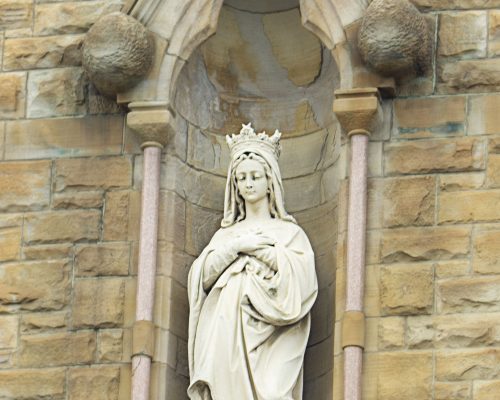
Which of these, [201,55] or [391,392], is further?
[201,55]

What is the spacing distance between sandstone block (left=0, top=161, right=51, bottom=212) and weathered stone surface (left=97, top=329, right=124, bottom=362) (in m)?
0.94

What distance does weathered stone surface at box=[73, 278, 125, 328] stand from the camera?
16547mm

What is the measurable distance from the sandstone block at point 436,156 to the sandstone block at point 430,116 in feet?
0.21

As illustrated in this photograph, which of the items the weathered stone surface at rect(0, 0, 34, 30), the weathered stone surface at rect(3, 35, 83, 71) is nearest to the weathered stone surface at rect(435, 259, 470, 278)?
the weathered stone surface at rect(3, 35, 83, 71)

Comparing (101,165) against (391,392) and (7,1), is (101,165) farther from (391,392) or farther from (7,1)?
(391,392)

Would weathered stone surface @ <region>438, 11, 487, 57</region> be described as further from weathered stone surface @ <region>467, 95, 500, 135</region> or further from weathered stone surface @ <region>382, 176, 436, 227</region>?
weathered stone surface @ <region>382, 176, 436, 227</region>

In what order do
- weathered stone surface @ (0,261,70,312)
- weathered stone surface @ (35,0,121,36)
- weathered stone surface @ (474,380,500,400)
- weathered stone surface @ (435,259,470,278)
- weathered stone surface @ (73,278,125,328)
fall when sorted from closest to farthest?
1. weathered stone surface @ (474,380,500,400)
2. weathered stone surface @ (435,259,470,278)
3. weathered stone surface @ (73,278,125,328)
4. weathered stone surface @ (0,261,70,312)
5. weathered stone surface @ (35,0,121,36)

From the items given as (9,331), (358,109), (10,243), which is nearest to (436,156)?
(358,109)

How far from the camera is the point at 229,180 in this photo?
54.7 feet

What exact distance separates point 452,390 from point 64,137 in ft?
9.34

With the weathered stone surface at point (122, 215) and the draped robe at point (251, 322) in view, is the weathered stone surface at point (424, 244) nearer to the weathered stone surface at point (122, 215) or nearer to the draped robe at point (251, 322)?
the draped robe at point (251, 322)

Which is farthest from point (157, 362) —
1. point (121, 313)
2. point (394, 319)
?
point (394, 319)

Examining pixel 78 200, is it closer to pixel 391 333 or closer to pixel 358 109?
pixel 358 109

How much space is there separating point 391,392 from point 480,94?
185 cm
